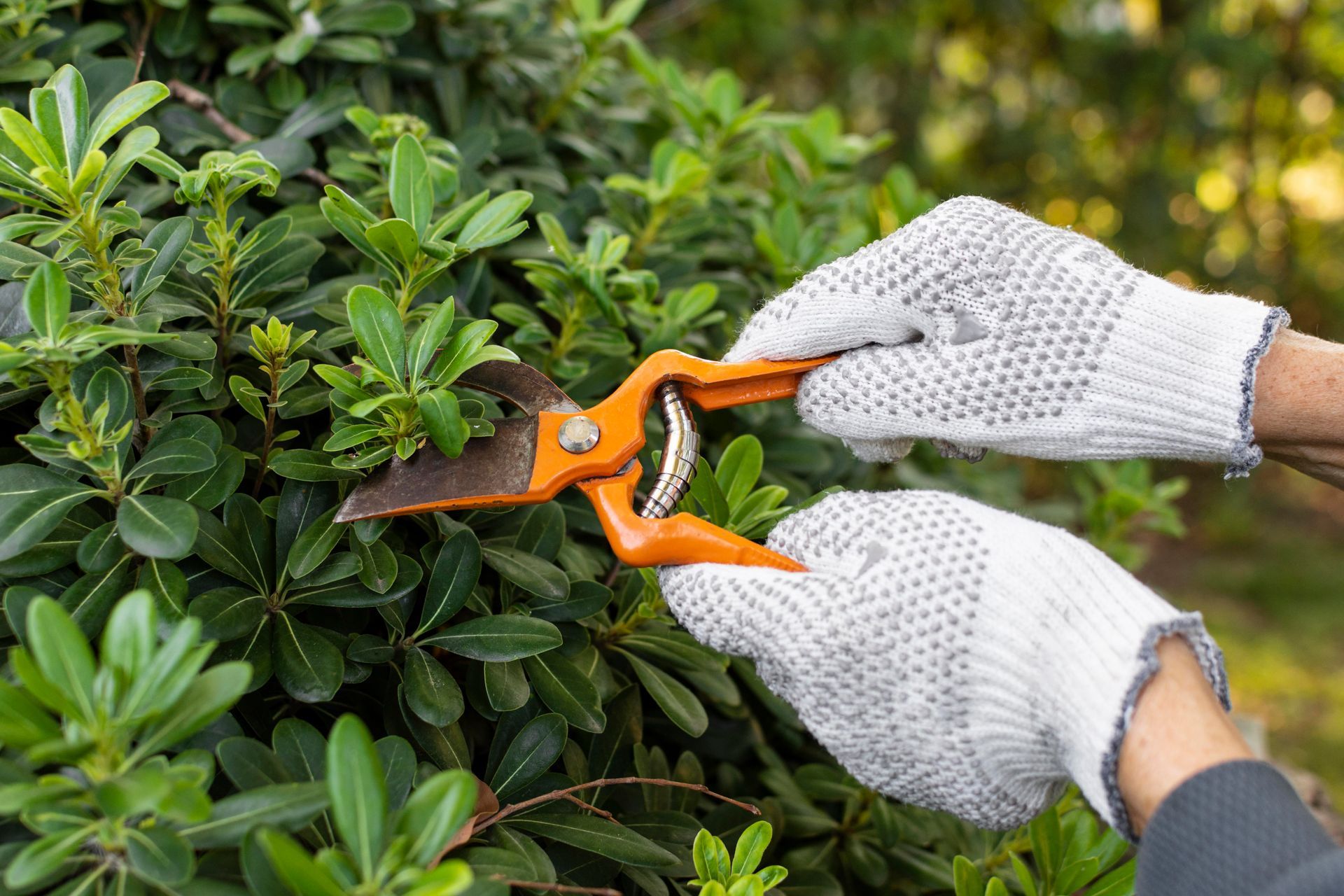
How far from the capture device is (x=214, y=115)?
5.23 ft

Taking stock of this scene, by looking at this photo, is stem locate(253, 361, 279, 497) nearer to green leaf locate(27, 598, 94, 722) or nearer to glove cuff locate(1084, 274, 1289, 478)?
green leaf locate(27, 598, 94, 722)

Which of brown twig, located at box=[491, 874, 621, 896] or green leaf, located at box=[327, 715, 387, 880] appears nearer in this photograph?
green leaf, located at box=[327, 715, 387, 880]

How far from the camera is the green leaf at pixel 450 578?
1.19 meters

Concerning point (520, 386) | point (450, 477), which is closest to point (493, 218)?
point (520, 386)

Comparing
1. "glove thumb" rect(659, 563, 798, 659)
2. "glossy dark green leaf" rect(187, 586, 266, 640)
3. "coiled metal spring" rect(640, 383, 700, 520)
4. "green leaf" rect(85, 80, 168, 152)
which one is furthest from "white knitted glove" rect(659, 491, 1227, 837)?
"green leaf" rect(85, 80, 168, 152)

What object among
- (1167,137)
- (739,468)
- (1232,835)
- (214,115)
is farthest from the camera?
(1167,137)

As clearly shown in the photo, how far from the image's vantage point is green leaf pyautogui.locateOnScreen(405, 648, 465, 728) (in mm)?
1117

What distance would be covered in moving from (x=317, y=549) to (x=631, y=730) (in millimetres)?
492

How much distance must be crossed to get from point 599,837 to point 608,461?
Answer: 17.2 inches

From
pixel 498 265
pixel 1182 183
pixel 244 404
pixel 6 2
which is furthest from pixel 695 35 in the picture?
pixel 244 404

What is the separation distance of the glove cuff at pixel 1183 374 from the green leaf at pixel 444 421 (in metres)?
0.76

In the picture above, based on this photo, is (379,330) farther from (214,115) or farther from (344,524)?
(214,115)

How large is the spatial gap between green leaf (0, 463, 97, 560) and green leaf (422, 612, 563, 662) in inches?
15.9

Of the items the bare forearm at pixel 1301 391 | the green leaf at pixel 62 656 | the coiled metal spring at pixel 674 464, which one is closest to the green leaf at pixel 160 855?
the green leaf at pixel 62 656
